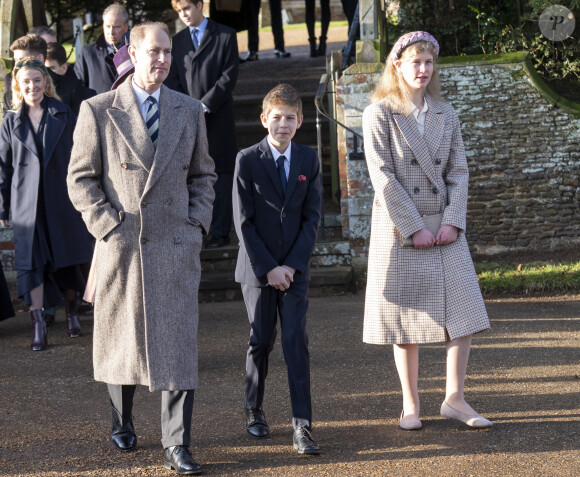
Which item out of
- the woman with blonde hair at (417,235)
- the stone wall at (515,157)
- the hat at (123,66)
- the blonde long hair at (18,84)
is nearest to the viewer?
the woman with blonde hair at (417,235)

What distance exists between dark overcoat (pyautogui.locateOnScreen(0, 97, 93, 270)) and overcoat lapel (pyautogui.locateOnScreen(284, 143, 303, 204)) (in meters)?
2.86

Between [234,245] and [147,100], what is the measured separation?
447cm

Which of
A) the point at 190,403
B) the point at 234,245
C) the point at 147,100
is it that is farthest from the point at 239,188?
the point at 234,245

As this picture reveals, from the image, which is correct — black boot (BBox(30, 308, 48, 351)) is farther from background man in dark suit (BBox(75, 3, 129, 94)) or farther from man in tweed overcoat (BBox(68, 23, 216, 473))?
man in tweed overcoat (BBox(68, 23, 216, 473))

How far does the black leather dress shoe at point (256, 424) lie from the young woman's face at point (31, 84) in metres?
3.26

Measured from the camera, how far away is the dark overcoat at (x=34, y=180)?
23.7 feet

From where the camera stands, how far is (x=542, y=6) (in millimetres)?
10516

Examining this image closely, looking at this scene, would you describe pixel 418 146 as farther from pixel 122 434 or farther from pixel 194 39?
pixel 194 39

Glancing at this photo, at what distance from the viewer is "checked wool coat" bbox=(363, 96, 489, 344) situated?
499 cm

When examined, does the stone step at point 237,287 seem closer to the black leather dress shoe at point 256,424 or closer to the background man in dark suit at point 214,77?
the background man in dark suit at point 214,77

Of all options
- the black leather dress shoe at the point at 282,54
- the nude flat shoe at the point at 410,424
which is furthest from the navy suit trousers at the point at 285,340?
the black leather dress shoe at the point at 282,54

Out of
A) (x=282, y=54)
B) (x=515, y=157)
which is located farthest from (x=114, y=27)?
(x=282, y=54)

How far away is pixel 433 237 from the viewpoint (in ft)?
16.4

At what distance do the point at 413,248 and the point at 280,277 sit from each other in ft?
2.39
